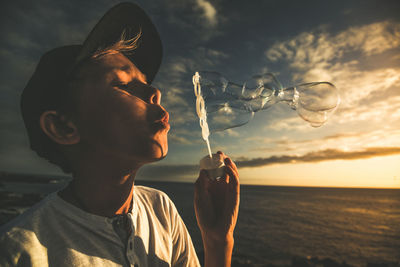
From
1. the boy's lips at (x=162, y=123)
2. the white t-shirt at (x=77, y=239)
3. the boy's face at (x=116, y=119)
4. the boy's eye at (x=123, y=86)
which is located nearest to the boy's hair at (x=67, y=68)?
the boy's face at (x=116, y=119)

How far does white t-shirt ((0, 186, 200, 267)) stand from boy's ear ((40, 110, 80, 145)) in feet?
1.66

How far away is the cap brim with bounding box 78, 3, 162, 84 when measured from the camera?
1.89 meters

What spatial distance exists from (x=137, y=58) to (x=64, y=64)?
76 cm

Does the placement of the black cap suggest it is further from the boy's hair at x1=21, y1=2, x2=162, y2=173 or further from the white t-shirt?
the white t-shirt

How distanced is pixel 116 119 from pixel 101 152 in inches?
14.0

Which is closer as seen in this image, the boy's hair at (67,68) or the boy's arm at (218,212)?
the boy's hair at (67,68)

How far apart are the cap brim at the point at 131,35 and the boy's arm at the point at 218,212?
59.4 inches

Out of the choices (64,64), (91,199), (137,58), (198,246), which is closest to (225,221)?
(91,199)

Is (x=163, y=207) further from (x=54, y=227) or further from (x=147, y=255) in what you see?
(x=54, y=227)

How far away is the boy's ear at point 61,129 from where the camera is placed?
1.93 metres

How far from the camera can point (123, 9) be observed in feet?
7.13

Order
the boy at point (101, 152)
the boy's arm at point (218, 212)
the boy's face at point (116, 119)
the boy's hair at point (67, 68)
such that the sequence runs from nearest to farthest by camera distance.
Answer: the boy at point (101, 152), the boy's face at point (116, 119), the boy's hair at point (67, 68), the boy's arm at point (218, 212)

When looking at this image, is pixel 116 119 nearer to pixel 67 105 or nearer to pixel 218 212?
pixel 67 105

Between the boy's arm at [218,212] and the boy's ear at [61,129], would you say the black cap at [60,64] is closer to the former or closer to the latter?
the boy's ear at [61,129]
